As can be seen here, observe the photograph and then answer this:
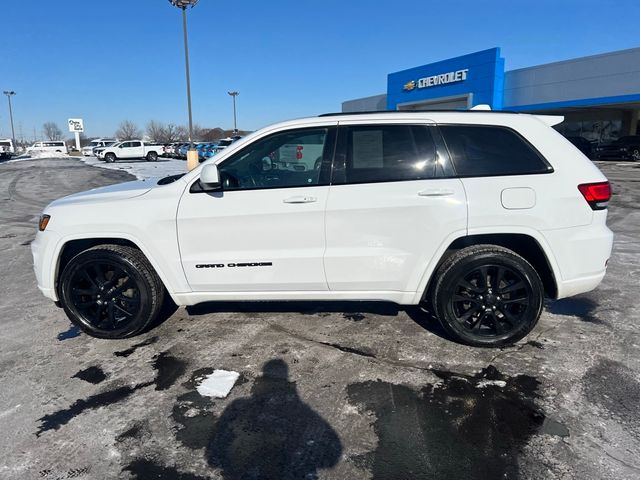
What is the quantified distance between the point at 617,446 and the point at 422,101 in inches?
1595

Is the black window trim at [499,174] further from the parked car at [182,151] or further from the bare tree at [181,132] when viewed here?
the bare tree at [181,132]

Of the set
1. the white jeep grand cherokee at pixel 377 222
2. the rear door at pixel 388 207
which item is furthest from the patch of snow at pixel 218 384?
the rear door at pixel 388 207

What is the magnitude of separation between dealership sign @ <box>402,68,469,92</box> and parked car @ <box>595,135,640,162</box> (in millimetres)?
11451

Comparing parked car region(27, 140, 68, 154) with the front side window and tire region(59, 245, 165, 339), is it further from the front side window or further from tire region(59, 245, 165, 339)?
the front side window

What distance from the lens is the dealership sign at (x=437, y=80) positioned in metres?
34.2

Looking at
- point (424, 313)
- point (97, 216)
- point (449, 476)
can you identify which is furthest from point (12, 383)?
point (424, 313)

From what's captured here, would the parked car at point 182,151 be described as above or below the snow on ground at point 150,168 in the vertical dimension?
above

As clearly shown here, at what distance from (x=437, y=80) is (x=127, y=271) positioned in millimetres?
37760

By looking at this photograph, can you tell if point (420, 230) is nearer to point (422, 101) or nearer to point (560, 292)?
point (560, 292)

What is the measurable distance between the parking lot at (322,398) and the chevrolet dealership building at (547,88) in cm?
2753

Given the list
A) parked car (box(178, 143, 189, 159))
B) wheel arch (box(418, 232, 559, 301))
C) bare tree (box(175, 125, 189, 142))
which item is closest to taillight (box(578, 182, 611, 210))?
wheel arch (box(418, 232, 559, 301))

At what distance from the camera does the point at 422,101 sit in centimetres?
3959

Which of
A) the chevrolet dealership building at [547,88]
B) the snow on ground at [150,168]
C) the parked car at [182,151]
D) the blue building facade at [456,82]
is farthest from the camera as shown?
the parked car at [182,151]

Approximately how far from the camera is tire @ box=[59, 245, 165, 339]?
364 cm
